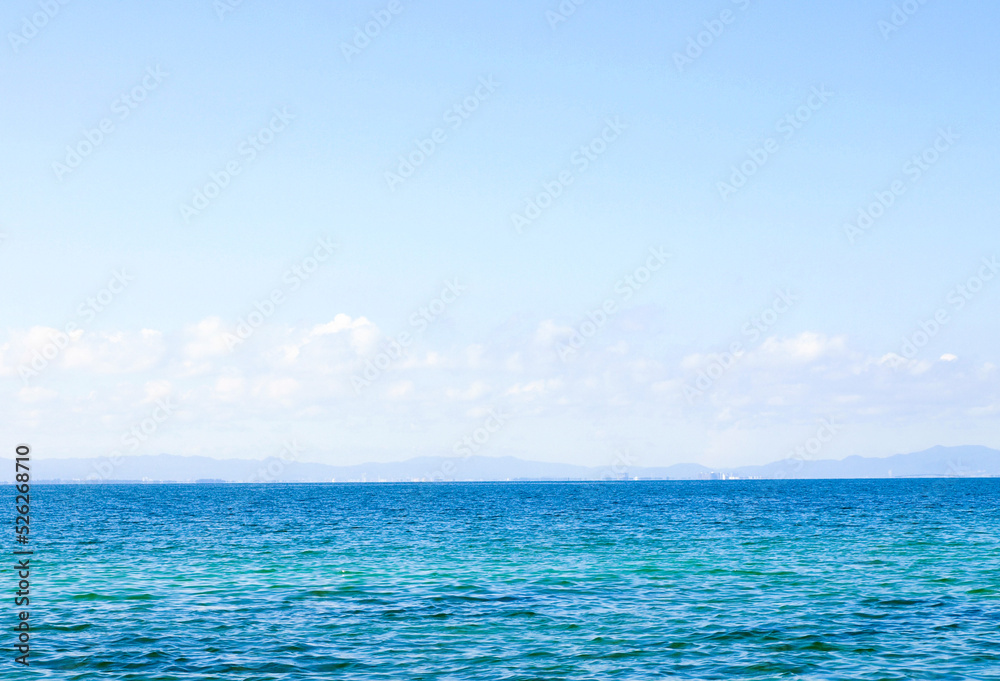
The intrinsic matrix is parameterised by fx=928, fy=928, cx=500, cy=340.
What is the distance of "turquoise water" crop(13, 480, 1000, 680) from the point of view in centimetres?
2212

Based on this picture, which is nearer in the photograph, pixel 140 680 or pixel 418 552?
pixel 140 680

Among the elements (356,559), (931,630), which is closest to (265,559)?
(356,559)

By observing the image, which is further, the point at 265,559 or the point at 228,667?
the point at 265,559

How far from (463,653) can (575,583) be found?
1255 centimetres

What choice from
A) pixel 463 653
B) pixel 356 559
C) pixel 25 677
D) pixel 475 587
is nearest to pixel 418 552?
pixel 356 559

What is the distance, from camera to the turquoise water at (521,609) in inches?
871

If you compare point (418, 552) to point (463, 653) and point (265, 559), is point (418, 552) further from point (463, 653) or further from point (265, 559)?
point (463, 653)

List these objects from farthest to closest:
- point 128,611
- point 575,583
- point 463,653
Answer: point 575,583, point 128,611, point 463,653

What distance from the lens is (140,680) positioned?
20.8 metres

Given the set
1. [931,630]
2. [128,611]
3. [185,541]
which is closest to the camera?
[931,630]

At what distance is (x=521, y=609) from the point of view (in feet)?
96.3

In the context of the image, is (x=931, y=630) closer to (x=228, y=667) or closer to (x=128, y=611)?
(x=228, y=667)

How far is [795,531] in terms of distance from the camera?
62.9 metres

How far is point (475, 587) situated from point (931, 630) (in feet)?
51.3
